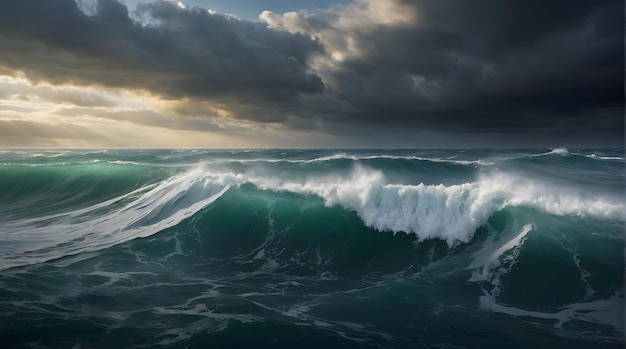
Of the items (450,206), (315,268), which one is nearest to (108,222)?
(315,268)

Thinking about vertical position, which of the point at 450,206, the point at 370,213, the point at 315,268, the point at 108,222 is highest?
the point at 450,206

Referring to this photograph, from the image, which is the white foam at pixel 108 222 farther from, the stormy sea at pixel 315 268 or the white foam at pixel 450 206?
the white foam at pixel 450 206

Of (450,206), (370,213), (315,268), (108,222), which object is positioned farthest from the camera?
(108,222)

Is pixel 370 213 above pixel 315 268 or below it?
above

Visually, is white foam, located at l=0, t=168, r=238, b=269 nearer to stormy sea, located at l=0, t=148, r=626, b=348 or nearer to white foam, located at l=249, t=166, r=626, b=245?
stormy sea, located at l=0, t=148, r=626, b=348

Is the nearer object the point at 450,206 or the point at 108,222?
the point at 450,206

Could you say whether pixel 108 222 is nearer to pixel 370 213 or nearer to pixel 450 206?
pixel 370 213

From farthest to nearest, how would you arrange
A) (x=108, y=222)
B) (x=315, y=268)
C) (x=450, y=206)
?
(x=108, y=222), (x=450, y=206), (x=315, y=268)

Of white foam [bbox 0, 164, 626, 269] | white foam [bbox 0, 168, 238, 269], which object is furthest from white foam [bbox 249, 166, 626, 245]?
white foam [bbox 0, 168, 238, 269]

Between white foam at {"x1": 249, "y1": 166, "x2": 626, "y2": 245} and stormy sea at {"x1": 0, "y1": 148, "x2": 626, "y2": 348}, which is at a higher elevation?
white foam at {"x1": 249, "y1": 166, "x2": 626, "y2": 245}
